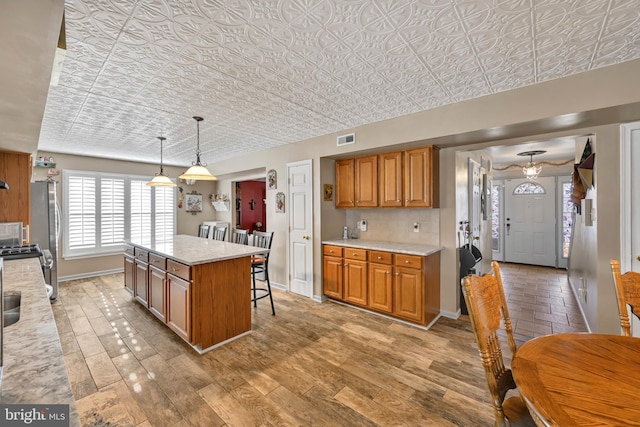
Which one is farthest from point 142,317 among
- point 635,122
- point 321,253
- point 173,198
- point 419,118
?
point 635,122

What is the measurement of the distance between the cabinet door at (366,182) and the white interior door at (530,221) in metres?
4.88

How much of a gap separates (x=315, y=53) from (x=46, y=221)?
4606 mm

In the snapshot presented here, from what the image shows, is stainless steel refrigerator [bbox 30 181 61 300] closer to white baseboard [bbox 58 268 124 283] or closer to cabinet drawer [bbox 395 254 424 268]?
white baseboard [bbox 58 268 124 283]

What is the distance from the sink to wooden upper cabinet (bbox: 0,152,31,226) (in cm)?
238

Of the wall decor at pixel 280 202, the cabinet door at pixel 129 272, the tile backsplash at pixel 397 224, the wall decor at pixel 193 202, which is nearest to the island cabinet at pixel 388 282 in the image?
the tile backsplash at pixel 397 224

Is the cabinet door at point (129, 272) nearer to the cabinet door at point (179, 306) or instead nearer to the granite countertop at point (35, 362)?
the cabinet door at point (179, 306)

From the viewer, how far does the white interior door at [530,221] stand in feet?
20.4

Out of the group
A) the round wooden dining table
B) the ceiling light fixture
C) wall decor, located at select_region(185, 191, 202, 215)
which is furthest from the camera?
wall decor, located at select_region(185, 191, 202, 215)

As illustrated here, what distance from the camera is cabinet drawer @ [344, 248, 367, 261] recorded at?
11.8 feet

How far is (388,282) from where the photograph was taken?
11.0ft

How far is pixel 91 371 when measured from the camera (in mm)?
2320

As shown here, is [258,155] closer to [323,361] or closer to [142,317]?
[142,317]

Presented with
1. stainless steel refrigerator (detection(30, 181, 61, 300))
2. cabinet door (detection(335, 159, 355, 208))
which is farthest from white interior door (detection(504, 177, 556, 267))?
stainless steel refrigerator (detection(30, 181, 61, 300))

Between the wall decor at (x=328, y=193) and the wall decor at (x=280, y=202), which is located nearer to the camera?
the wall decor at (x=328, y=193)
